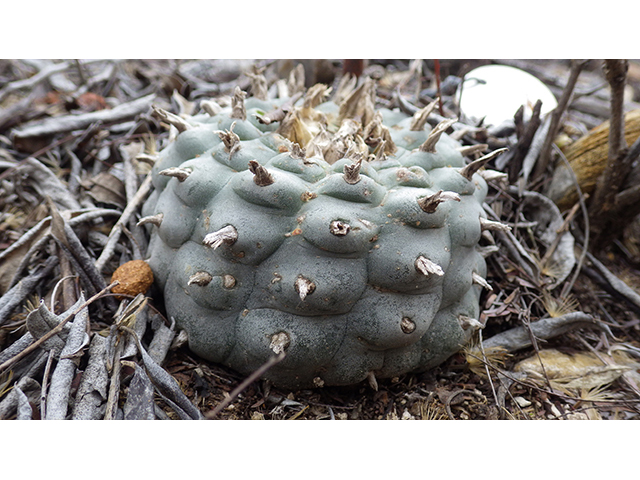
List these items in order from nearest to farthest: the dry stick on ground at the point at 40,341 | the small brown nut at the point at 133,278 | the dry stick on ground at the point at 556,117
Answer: the dry stick on ground at the point at 40,341, the small brown nut at the point at 133,278, the dry stick on ground at the point at 556,117

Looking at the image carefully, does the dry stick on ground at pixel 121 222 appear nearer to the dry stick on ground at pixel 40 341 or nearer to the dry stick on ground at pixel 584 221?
the dry stick on ground at pixel 40 341

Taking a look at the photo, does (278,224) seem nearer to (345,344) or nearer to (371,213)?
(371,213)

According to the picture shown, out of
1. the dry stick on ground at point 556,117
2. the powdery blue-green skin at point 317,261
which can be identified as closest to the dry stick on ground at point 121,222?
the powdery blue-green skin at point 317,261

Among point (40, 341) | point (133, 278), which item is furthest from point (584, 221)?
point (40, 341)

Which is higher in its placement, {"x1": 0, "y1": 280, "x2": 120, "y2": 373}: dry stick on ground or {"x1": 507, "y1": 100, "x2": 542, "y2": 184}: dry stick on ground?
{"x1": 507, "y1": 100, "x2": 542, "y2": 184}: dry stick on ground

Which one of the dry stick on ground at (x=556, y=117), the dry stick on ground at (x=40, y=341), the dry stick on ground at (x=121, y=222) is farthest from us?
the dry stick on ground at (x=556, y=117)

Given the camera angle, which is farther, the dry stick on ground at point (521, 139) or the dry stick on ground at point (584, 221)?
the dry stick on ground at point (521, 139)

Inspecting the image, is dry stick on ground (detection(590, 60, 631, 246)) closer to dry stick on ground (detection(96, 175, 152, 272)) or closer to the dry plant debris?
the dry plant debris

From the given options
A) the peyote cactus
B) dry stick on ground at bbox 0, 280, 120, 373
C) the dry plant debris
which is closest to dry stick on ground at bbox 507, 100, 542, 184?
the dry plant debris

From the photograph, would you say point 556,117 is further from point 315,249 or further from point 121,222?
point 121,222
